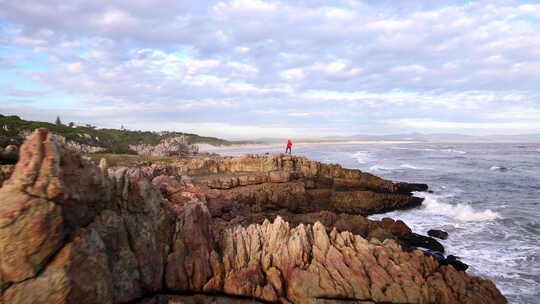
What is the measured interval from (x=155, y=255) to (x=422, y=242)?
13060 millimetres

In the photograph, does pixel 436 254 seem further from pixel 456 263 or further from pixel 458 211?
pixel 458 211

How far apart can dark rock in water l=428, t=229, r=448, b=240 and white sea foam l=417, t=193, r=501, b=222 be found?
4.92 m

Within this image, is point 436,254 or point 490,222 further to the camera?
point 490,222

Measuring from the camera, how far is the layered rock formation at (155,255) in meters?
6.18

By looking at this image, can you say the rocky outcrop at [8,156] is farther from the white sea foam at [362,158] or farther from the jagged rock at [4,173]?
the white sea foam at [362,158]

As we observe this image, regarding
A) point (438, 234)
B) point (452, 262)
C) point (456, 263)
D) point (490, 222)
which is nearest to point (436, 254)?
point (452, 262)

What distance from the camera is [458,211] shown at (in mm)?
23906

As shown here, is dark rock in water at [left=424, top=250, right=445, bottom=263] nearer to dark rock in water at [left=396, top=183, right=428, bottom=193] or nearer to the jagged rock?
dark rock in water at [left=396, top=183, right=428, bottom=193]

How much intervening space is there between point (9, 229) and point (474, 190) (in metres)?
35.9

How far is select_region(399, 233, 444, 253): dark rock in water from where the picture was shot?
16.1 metres

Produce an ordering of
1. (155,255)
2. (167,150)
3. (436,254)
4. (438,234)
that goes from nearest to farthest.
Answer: (155,255) < (436,254) < (438,234) < (167,150)

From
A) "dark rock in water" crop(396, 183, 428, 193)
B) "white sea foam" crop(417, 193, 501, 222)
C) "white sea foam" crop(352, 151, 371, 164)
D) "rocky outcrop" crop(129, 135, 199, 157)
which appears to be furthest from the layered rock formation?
"white sea foam" crop(352, 151, 371, 164)

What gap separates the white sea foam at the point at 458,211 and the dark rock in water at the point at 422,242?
7.34m

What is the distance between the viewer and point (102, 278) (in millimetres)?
7004
